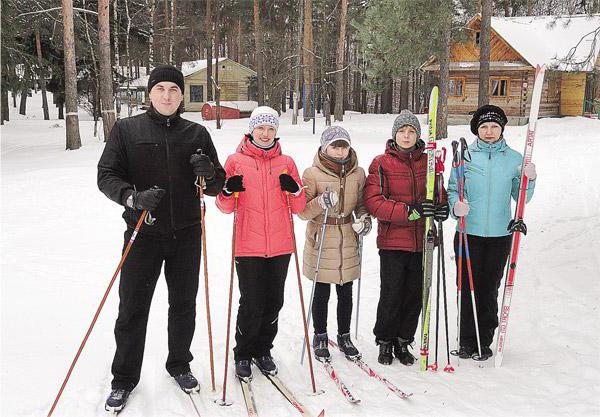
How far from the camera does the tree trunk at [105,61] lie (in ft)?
48.5

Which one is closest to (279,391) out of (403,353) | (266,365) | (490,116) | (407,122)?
(266,365)

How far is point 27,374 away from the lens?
3598mm

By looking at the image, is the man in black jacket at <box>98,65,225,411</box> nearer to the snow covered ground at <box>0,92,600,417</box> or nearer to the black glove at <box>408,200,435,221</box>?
the snow covered ground at <box>0,92,600,417</box>

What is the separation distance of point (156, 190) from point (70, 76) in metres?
14.0

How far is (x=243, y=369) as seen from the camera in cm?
364

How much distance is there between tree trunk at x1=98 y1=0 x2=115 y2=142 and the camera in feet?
48.5

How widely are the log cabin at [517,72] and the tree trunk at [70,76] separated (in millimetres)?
15300

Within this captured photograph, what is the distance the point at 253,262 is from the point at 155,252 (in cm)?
65

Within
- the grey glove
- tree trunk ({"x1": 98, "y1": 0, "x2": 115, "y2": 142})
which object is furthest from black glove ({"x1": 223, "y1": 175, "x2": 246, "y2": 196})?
tree trunk ({"x1": 98, "y1": 0, "x2": 115, "y2": 142})

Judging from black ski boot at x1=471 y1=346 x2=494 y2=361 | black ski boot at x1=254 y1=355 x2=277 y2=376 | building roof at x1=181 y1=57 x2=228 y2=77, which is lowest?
black ski boot at x1=471 y1=346 x2=494 y2=361

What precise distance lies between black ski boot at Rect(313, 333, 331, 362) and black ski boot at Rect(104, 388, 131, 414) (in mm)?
1390

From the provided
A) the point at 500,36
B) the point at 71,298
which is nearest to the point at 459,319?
the point at 71,298

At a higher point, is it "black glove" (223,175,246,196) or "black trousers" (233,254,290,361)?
"black glove" (223,175,246,196)

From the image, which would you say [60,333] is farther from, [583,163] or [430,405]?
[583,163]
